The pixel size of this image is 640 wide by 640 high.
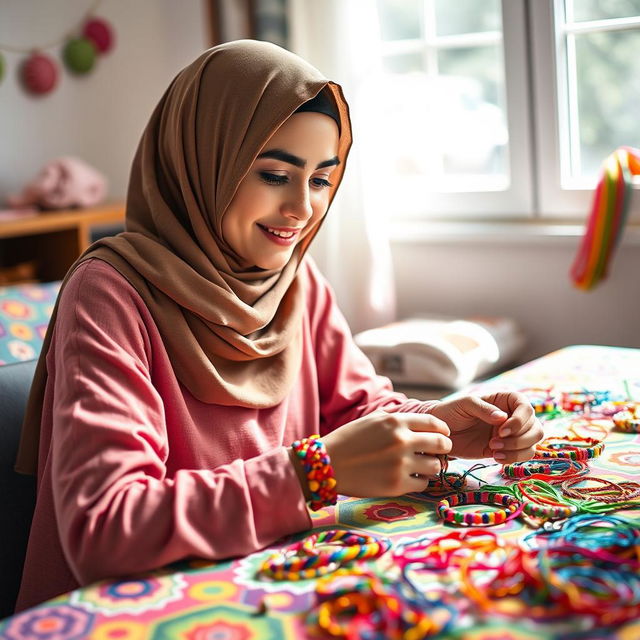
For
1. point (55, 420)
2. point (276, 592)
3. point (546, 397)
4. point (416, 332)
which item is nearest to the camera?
point (276, 592)

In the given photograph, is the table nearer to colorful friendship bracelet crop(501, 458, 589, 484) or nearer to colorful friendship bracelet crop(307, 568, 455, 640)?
colorful friendship bracelet crop(307, 568, 455, 640)

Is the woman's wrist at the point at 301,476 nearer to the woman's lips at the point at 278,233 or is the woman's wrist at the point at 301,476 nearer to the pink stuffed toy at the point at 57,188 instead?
the woman's lips at the point at 278,233

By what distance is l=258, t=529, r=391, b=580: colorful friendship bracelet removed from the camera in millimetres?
970

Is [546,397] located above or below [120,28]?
below

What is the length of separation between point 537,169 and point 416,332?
24.0 inches

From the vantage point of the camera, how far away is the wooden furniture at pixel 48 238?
2.59m

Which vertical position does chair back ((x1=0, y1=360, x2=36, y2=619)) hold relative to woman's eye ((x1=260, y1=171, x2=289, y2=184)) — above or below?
below

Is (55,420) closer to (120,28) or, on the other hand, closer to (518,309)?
(518,309)

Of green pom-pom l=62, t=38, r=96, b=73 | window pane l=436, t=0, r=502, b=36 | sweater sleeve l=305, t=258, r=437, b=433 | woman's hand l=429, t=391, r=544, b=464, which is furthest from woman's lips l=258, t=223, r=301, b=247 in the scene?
green pom-pom l=62, t=38, r=96, b=73

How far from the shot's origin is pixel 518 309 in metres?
2.71

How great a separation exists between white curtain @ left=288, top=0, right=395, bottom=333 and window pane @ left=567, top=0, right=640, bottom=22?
23.5 inches

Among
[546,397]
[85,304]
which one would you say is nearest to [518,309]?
[546,397]

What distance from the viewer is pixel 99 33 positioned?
A: 10.0 ft

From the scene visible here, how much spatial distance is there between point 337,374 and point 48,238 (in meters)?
1.50
